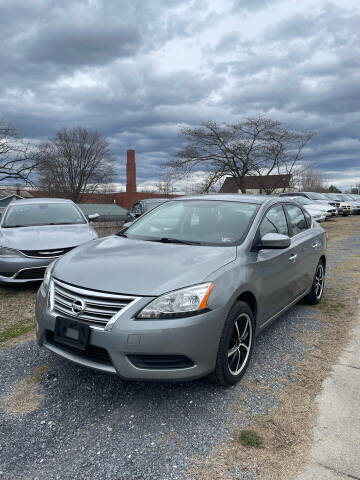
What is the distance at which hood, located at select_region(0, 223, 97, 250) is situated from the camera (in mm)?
5527

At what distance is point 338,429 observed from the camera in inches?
93.4

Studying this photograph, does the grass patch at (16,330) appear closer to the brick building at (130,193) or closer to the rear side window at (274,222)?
the rear side window at (274,222)

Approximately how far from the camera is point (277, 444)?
7.32ft

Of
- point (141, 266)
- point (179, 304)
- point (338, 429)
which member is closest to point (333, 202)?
point (338, 429)

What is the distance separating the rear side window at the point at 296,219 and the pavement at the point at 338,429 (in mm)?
1710

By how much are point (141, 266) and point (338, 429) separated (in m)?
1.79

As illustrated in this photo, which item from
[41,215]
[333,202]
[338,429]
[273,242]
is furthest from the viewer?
[333,202]

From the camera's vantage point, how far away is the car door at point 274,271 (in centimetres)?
325

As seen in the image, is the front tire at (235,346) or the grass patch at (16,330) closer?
the front tire at (235,346)

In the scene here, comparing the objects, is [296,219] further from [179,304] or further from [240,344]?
[179,304]

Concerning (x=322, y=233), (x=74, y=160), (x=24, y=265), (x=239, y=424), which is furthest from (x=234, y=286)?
(x=74, y=160)

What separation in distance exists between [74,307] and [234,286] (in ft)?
3.97

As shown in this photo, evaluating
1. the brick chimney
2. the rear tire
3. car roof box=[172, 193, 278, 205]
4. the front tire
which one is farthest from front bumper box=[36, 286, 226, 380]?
the brick chimney

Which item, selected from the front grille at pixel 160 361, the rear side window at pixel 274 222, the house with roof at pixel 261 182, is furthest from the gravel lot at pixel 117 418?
the house with roof at pixel 261 182
